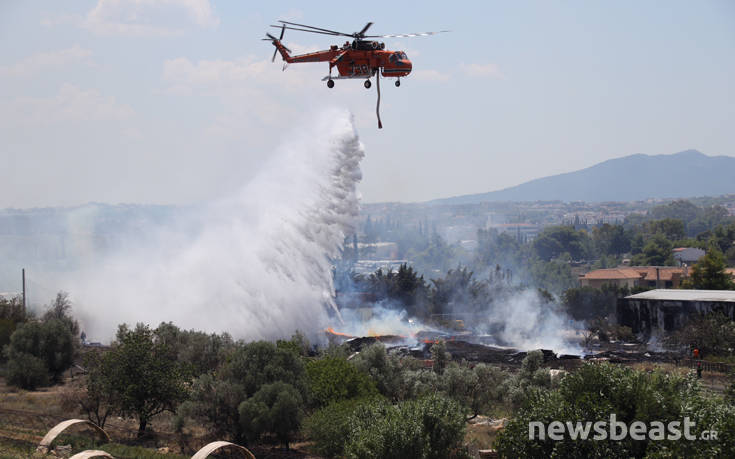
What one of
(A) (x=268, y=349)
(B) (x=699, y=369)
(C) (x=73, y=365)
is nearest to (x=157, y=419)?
(A) (x=268, y=349)

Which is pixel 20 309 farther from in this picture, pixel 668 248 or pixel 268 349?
pixel 668 248

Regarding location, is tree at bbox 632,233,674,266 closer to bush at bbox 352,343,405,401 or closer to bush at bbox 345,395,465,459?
bush at bbox 352,343,405,401

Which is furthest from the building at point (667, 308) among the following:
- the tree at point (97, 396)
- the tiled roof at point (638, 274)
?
the tiled roof at point (638, 274)

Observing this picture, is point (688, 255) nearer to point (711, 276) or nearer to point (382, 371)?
point (711, 276)

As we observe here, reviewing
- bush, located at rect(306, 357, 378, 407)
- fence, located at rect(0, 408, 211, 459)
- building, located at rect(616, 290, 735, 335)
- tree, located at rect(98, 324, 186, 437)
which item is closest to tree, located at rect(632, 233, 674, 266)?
building, located at rect(616, 290, 735, 335)

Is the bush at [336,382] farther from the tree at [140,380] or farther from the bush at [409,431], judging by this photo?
the bush at [409,431]

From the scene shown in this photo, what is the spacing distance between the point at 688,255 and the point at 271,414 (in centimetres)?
14348

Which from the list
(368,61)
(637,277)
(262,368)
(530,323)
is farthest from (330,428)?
(637,277)

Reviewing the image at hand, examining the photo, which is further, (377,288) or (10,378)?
(377,288)

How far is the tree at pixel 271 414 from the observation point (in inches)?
1297

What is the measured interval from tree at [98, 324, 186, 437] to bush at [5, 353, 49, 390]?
32.4 feet

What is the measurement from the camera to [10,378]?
44469 millimetres

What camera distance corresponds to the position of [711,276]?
283 ft

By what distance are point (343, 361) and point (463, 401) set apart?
729 cm
